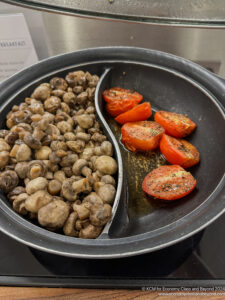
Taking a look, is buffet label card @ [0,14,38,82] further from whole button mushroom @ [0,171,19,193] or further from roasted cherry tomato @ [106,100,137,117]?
whole button mushroom @ [0,171,19,193]

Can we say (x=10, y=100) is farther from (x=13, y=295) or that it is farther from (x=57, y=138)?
(x=13, y=295)

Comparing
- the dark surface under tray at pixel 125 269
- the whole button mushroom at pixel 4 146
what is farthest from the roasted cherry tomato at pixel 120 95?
the dark surface under tray at pixel 125 269

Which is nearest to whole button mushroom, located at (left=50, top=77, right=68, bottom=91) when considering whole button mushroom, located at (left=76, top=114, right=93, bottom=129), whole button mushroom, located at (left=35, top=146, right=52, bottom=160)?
whole button mushroom, located at (left=76, top=114, right=93, bottom=129)

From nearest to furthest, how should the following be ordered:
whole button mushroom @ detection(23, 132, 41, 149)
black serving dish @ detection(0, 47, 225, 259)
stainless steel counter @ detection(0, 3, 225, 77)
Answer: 1. black serving dish @ detection(0, 47, 225, 259)
2. whole button mushroom @ detection(23, 132, 41, 149)
3. stainless steel counter @ detection(0, 3, 225, 77)

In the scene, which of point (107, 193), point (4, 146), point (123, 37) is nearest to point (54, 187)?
point (107, 193)

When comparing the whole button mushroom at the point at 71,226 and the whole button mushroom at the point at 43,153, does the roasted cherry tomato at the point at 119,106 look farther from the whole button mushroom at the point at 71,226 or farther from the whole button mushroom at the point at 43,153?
the whole button mushroom at the point at 71,226

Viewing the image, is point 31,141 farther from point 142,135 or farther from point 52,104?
point 142,135
